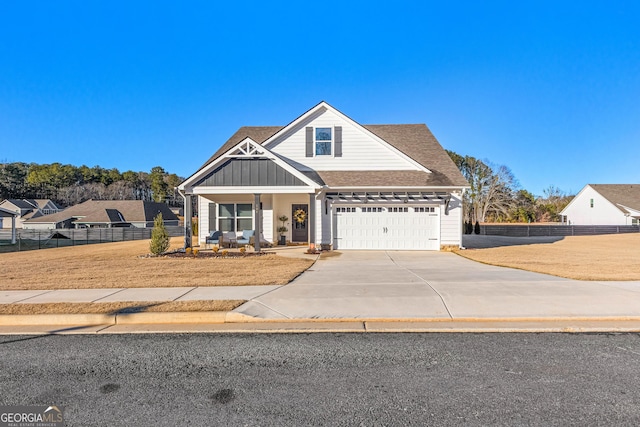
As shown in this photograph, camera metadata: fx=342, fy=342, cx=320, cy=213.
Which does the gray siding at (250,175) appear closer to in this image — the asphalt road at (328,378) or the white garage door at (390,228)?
the white garage door at (390,228)

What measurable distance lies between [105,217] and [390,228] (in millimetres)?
42131

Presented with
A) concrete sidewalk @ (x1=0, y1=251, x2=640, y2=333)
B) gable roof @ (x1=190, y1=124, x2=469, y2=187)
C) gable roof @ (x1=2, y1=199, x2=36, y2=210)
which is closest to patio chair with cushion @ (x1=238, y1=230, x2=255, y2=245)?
gable roof @ (x1=190, y1=124, x2=469, y2=187)

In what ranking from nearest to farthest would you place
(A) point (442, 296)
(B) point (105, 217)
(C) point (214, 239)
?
(A) point (442, 296)
(C) point (214, 239)
(B) point (105, 217)

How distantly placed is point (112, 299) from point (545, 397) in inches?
297

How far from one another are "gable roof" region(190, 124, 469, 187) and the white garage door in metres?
1.29

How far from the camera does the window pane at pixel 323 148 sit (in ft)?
60.2

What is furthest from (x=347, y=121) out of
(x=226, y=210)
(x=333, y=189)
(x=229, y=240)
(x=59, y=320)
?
(x=59, y=320)

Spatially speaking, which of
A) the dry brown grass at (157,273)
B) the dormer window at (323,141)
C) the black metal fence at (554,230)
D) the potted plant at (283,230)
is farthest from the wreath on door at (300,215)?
the black metal fence at (554,230)

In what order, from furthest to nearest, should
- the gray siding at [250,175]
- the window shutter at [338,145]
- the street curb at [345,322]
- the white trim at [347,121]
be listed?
the window shutter at [338,145], the white trim at [347,121], the gray siding at [250,175], the street curb at [345,322]

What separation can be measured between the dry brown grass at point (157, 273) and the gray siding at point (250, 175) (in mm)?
3731

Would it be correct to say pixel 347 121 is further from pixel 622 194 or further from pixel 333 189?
pixel 622 194

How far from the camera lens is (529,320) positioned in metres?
5.79

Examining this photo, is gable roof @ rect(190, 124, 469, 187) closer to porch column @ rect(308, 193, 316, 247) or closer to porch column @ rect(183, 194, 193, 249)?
porch column @ rect(308, 193, 316, 247)

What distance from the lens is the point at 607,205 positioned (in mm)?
42531
